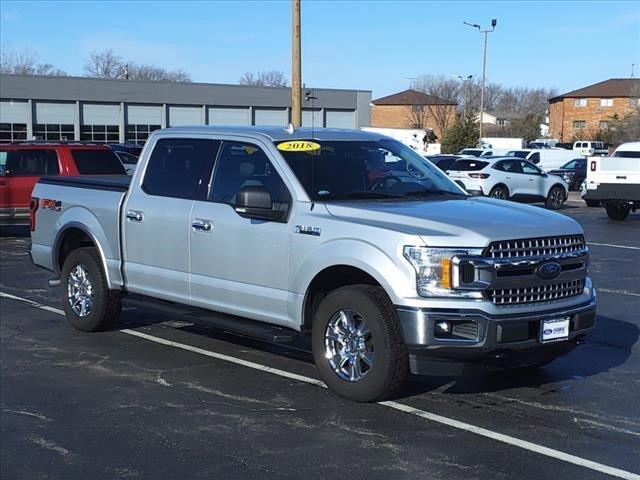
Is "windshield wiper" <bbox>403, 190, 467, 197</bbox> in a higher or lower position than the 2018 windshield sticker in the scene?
lower

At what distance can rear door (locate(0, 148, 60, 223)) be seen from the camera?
669 inches

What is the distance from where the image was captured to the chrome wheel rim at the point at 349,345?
590 centimetres

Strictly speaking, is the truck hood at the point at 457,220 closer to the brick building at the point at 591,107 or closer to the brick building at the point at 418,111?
the brick building at the point at 418,111

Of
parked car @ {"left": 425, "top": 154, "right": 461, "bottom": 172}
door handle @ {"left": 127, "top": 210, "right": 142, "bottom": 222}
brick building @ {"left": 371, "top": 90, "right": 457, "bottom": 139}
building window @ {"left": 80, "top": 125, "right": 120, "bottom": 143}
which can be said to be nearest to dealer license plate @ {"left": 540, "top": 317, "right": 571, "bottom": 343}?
door handle @ {"left": 127, "top": 210, "right": 142, "bottom": 222}

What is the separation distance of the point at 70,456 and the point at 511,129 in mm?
94100

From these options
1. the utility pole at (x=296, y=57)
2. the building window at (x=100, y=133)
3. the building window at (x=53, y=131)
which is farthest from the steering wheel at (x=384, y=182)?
the building window at (x=100, y=133)

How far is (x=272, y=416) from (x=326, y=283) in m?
1.11

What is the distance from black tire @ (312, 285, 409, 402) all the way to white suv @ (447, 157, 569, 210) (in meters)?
19.6

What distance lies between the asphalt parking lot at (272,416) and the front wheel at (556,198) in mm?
18958

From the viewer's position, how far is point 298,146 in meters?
6.77

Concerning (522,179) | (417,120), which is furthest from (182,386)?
(417,120)

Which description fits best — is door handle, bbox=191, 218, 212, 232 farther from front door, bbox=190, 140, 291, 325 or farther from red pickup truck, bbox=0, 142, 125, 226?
red pickup truck, bbox=0, 142, 125, 226

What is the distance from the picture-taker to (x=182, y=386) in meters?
6.47

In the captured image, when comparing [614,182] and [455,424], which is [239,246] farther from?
[614,182]
